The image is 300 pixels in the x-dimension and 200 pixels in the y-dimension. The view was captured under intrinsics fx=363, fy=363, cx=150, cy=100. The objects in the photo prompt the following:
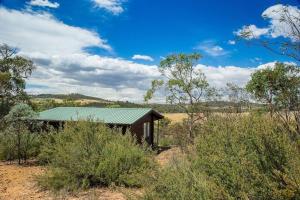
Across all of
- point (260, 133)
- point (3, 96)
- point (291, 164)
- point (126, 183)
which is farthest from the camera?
point (3, 96)

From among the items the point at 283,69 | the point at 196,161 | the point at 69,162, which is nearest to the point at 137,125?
the point at 283,69

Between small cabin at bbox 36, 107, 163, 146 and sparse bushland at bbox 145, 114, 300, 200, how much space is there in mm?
17793

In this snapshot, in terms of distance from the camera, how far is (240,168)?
533 cm

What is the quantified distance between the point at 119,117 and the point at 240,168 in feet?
70.2

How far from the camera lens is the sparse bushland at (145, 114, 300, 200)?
16.3 ft

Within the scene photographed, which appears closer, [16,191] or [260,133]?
[260,133]

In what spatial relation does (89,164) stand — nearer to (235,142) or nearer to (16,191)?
(16,191)

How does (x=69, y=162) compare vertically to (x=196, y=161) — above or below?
below

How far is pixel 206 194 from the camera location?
17.5ft

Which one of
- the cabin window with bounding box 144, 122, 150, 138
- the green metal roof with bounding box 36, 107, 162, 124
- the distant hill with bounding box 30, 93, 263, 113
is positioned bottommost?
the cabin window with bounding box 144, 122, 150, 138

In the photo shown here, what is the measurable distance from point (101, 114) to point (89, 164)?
16.5 meters

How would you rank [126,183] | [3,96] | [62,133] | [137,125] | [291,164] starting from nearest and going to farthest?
[291,164] < [126,183] < [62,133] < [137,125] < [3,96]

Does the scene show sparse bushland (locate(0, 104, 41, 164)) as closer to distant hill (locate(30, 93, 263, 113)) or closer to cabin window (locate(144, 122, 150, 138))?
distant hill (locate(30, 93, 263, 113))

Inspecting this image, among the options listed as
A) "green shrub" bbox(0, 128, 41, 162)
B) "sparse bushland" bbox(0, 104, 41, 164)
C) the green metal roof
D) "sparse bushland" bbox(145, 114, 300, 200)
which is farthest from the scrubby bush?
the green metal roof
